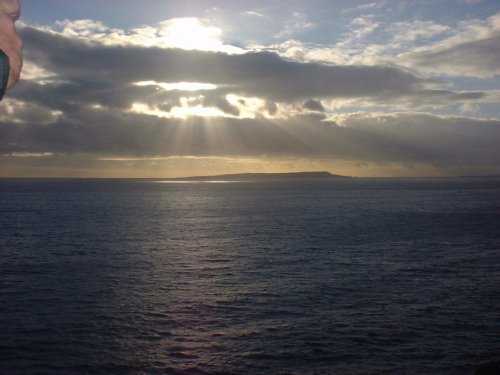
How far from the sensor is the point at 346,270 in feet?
177

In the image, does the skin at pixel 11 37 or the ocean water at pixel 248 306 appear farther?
the ocean water at pixel 248 306

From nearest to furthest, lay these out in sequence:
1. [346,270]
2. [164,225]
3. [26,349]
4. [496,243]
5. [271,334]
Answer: [26,349] → [271,334] → [346,270] → [496,243] → [164,225]

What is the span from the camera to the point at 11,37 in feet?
11.3

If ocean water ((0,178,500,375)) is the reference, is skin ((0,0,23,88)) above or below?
above

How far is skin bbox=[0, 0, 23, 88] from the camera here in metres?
3.27

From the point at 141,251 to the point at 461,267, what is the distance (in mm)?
45405

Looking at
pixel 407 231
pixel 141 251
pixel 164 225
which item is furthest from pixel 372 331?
pixel 164 225

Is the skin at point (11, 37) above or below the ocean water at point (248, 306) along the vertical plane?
above

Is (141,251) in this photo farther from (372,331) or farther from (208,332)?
(372,331)

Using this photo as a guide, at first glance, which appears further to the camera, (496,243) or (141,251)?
(496,243)

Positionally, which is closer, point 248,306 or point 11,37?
point 11,37

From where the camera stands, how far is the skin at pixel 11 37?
10.7 ft

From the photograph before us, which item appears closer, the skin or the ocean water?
the skin

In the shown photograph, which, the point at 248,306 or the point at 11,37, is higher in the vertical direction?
the point at 11,37
